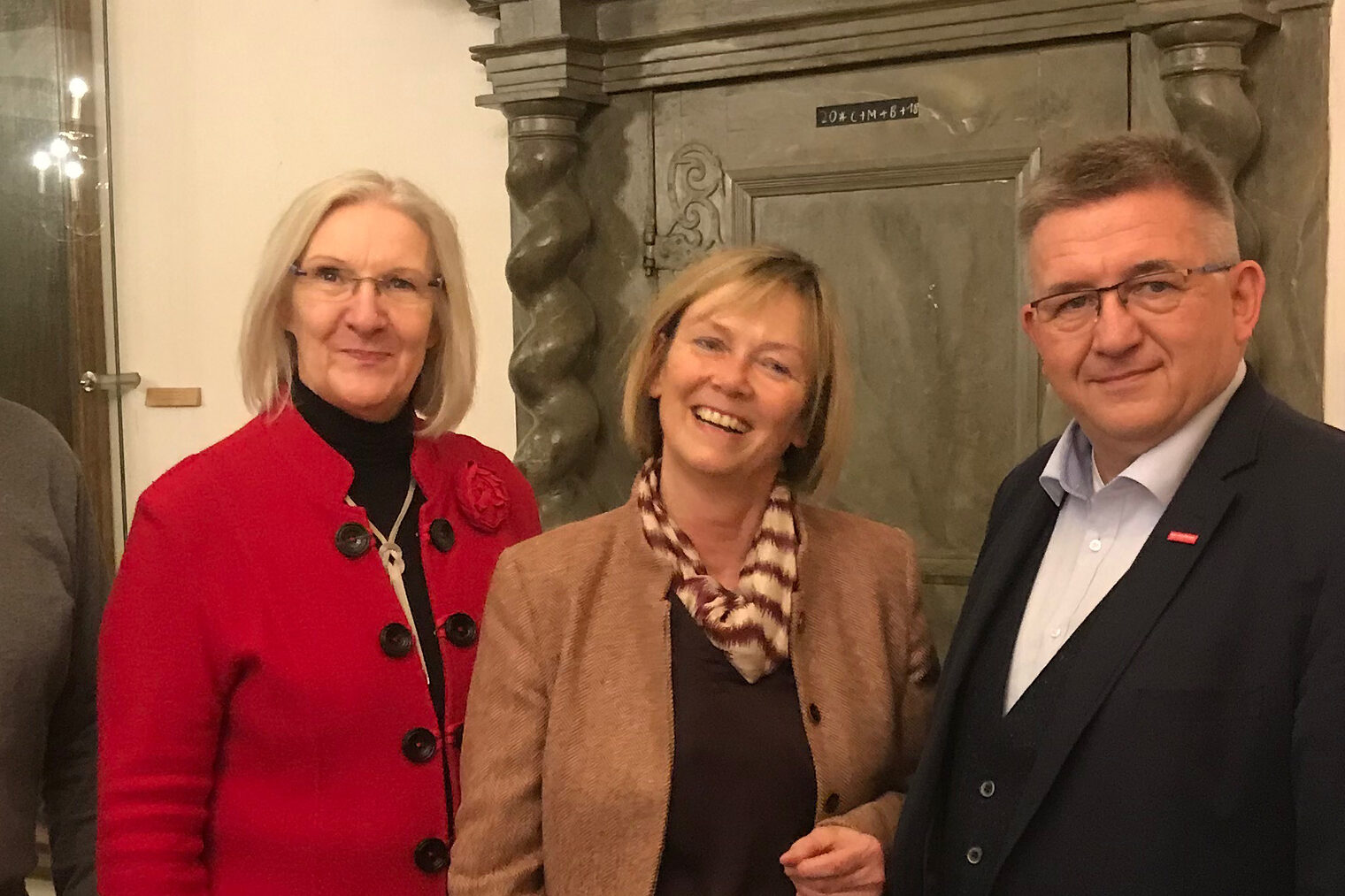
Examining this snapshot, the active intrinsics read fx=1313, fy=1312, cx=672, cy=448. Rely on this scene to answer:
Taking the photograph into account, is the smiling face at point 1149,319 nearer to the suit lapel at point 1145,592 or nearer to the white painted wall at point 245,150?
the suit lapel at point 1145,592

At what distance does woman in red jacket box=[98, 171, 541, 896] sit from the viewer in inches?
63.1

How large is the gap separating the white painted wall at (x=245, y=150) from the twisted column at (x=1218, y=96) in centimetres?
168

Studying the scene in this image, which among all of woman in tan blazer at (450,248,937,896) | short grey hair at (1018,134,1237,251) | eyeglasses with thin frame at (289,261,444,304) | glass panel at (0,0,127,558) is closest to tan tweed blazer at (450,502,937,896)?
woman in tan blazer at (450,248,937,896)

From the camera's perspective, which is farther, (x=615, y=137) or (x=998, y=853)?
(x=615, y=137)

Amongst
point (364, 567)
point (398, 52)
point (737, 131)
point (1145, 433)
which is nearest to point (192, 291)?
point (398, 52)

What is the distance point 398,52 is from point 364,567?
2.23 m

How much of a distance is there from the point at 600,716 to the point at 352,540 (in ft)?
1.34

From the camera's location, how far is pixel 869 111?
3.00m

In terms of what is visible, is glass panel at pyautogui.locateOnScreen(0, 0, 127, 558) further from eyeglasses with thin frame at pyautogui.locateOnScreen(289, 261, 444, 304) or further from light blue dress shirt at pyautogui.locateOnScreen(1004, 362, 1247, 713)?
light blue dress shirt at pyautogui.locateOnScreen(1004, 362, 1247, 713)

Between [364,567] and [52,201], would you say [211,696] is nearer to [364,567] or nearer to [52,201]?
[364,567]

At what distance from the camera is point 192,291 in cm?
391

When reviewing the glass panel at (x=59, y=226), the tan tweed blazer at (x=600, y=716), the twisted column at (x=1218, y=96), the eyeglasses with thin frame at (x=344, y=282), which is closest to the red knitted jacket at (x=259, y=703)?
the tan tweed blazer at (x=600, y=716)

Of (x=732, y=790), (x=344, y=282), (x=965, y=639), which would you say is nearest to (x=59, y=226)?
(x=344, y=282)

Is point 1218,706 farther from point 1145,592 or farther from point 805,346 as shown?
point 805,346
